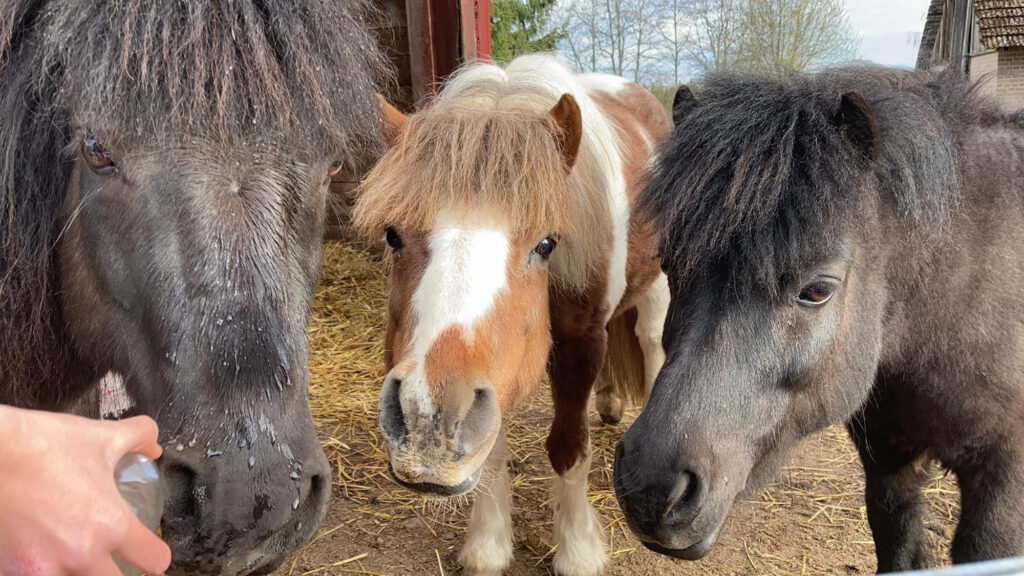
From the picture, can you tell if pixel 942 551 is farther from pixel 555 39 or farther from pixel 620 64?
pixel 555 39

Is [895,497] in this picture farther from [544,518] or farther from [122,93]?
[122,93]

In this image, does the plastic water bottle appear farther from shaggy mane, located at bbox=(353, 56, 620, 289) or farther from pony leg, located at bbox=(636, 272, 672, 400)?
pony leg, located at bbox=(636, 272, 672, 400)

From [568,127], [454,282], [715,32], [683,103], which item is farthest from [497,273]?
[715,32]

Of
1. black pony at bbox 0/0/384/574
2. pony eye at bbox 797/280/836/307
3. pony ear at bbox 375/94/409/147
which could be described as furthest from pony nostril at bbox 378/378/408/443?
pony eye at bbox 797/280/836/307

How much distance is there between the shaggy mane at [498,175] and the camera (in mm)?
2281

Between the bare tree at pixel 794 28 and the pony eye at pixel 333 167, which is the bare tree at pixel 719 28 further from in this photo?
the pony eye at pixel 333 167

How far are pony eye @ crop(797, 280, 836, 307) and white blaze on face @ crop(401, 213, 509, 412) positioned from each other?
36.5 inches

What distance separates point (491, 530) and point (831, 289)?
6.64 ft

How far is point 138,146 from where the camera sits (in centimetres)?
146

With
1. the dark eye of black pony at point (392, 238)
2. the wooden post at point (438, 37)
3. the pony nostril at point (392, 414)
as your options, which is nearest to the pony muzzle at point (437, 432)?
the pony nostril at point (392, 414)

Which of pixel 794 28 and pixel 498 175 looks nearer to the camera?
pixel 498 175

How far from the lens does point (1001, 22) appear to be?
56.2 ft

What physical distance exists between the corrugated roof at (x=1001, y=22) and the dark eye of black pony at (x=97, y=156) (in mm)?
21538

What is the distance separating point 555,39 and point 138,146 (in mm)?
13832
